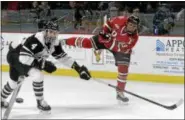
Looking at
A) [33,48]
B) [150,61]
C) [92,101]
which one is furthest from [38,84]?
[150,61]

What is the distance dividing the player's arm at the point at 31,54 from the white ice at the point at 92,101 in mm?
342

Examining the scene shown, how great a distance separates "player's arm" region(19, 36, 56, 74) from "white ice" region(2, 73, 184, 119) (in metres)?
0.34

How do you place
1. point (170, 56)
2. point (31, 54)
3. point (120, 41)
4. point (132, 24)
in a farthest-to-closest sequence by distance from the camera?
point (170, 56) < point (120, 41) < point (132, 24) < point (31, 54)

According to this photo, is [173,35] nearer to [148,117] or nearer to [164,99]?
[164,99]

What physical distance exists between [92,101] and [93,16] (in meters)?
1.66

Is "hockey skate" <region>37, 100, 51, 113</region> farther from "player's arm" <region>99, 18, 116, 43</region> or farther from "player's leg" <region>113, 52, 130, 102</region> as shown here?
"player's arm" <region>99, 18, 116, 43</region>

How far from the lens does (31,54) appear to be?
2.91 m

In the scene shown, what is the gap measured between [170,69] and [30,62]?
2023mm

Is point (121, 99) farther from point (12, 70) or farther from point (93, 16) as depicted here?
point (93, 16)

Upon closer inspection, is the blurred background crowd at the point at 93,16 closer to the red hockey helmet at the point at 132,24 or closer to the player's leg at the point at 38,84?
the red hockey helmet at the point at 132,24

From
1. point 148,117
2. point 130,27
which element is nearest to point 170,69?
point 130,27

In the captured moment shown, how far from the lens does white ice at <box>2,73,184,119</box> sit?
313cm

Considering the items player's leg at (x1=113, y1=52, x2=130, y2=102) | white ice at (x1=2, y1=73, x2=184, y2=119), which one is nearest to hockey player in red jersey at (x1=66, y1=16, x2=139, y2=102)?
player's leg at (x1=113, y1=52, x2=130, y2=102)

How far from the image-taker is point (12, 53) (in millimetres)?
3051
